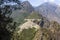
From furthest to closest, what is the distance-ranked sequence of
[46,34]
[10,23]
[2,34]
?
[46,34] → [10,23] → [2,34]

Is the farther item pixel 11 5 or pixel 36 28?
pixel 36 28

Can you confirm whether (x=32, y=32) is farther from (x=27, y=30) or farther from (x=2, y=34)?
(x=2, y=34)

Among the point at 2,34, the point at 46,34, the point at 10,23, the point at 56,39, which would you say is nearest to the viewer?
the point at 2,34

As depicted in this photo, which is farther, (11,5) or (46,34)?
(46,34)

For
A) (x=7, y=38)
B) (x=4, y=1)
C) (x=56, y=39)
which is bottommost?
(x=56, y=39)

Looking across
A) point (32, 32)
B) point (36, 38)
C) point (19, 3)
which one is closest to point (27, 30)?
point (32, 32)

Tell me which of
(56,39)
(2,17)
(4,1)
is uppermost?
(4,1)

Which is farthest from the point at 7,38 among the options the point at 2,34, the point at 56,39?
the point at 56,39

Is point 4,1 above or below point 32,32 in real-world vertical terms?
above

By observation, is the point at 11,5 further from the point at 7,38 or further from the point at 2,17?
the point at 7,38
